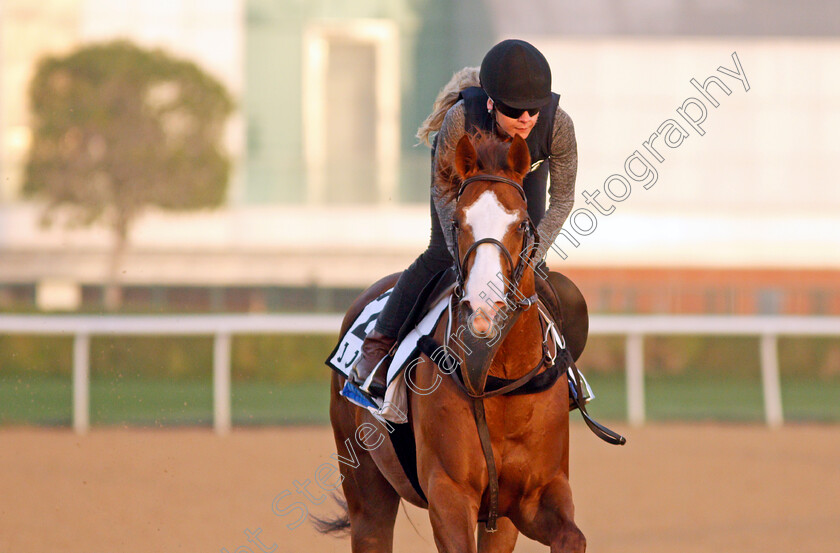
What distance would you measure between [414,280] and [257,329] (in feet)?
20.0

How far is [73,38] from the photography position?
17594mm

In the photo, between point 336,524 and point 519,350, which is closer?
point 519,350

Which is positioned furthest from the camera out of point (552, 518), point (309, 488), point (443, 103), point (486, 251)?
point (309, 488)

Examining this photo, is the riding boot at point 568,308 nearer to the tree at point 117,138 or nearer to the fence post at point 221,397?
the fence post at point 221,397

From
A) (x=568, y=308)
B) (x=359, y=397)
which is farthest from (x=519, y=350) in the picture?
(x=359, y=397)

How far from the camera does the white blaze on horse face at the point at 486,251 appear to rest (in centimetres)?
286

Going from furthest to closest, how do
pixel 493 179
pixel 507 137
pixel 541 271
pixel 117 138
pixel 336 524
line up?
pixel 117 138
pixel 336 524
pixel 541 271
pixel 507 137
pixel 493 179

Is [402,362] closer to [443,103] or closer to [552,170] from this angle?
[552,170]

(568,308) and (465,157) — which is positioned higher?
(465,157)

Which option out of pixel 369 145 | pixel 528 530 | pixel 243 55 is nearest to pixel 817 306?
pixel 369 145

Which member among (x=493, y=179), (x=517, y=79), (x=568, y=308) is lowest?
(x=568, y=308)

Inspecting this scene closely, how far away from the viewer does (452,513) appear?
317 centimetres

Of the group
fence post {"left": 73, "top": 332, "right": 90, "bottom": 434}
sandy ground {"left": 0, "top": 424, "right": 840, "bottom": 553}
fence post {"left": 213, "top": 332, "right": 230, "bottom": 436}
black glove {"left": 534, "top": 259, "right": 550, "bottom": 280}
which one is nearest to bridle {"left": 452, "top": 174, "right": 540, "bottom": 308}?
black glove {"left": 534, "top": 259, "right": 550, "bottom": 280}

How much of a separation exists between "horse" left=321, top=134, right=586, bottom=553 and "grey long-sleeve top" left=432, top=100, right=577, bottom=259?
6cm
